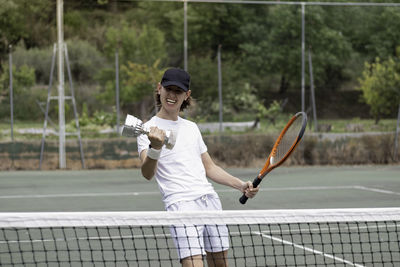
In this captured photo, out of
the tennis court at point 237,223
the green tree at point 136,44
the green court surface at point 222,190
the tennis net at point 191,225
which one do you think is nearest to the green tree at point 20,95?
the green court surface at point 222,190

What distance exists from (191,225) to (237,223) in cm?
56

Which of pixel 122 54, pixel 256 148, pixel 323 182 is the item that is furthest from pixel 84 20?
pixel 323 182

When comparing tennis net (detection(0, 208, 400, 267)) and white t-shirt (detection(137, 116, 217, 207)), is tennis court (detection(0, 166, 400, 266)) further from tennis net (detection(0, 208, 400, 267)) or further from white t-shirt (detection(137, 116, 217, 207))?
white t-shirt (detection(137, 116, 217, 207))

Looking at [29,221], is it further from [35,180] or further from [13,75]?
[13,75]

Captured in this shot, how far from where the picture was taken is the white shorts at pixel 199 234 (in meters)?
3.67

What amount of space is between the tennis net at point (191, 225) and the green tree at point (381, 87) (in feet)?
33.7

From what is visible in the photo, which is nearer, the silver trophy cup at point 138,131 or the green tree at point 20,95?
the silver trophy cup at point 138,131

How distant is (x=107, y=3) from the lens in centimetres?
2212

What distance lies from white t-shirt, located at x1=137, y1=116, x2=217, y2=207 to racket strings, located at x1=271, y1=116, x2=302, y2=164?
87 centimetres

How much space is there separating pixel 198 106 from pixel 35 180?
4832 millimetres

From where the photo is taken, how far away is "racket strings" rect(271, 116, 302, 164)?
15.1 ft

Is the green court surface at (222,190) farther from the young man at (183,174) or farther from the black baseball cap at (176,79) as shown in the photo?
the black baseball cap at (176,79)

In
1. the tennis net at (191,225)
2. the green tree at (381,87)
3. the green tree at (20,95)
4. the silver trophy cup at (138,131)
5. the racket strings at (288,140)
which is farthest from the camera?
the green tree at (381,87)

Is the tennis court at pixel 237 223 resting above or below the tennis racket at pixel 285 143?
below
